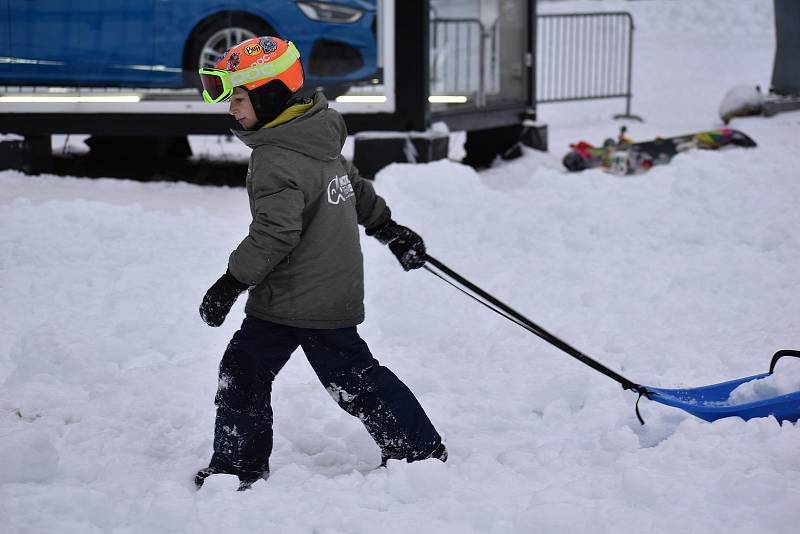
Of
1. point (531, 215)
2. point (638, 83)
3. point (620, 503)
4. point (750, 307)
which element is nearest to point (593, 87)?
point (638, 83)

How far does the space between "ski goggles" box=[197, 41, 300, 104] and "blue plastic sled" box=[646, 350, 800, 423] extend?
172 centimetres

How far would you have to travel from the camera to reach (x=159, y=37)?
8539 millimetres

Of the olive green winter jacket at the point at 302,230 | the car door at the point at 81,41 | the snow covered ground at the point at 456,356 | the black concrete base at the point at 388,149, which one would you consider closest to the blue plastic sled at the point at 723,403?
the snow covered ground at the point at 456,356

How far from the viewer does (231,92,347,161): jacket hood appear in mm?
3225

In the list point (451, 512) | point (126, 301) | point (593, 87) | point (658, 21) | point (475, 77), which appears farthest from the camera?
point (658, 21)

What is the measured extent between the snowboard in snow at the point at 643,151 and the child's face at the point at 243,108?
21.5ft

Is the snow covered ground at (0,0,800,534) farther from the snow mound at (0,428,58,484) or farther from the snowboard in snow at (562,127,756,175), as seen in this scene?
the snowboard in snow at (562,127,756,175)

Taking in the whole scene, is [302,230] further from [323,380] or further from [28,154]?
[28,154]

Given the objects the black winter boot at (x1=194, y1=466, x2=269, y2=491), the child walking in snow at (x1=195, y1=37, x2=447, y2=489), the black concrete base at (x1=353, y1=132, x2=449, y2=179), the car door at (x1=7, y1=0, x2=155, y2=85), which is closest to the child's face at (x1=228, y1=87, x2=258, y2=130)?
the child walking in snow at (x1=195, y1=37, x2=447, y2=489)

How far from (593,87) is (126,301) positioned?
45.5 feet

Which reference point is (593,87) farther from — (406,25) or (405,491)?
(405,491)

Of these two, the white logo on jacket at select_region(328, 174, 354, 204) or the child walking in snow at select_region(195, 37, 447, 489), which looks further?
the white logo on jacket at select_region(328, 174, 354, 204)

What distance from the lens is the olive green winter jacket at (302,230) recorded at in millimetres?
3162

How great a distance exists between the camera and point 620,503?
295cm
